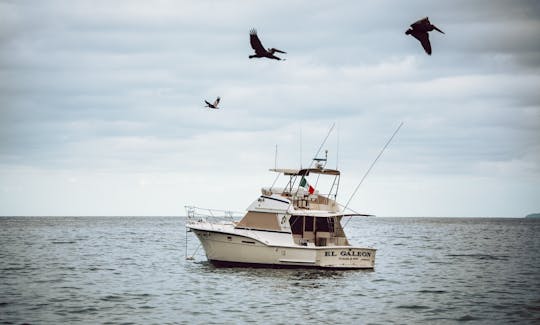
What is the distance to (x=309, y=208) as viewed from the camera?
34.3 meters

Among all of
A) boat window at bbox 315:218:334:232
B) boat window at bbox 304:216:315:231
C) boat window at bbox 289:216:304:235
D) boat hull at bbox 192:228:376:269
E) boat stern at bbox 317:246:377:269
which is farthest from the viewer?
boat window at bbox 315:218:334:232

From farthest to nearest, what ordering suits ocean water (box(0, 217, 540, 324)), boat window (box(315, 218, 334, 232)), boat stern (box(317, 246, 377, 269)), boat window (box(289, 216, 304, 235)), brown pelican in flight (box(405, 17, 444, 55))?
boat window (box(315, 218, 334, 232))
boat window (box(289, 216, 304, 235))
boat stern (box(317, 246, 377, 269))
ocean water (box(0, 217, 540, 324))
brown pelican in flight (box(405, 17, 444, 55))

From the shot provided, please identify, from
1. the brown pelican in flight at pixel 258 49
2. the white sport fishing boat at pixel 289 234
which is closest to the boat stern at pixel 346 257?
the white sport fishing boat at pixel 289 234

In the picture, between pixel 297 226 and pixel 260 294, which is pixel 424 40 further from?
pixel 297 226

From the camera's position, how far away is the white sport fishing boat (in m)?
31.9

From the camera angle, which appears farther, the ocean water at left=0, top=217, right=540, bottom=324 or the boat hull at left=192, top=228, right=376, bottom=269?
the boat hull at left=192, top=228, right=376, bottom=269

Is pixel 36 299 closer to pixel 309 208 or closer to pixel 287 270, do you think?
pixel 287 270

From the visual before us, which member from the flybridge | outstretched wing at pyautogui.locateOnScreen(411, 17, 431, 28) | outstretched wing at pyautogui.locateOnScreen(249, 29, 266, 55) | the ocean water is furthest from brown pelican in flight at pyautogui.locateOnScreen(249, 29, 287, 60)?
the flybridge

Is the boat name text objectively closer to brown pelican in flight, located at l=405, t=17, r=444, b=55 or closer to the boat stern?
the boat stern

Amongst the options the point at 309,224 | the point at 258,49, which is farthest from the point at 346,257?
the point at 258,49

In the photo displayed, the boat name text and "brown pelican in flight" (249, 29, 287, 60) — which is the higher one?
"brown pelican in flight" (249, 29, 287, 60)

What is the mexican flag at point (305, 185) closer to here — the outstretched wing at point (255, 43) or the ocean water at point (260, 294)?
the ocean water at point (260, 294)

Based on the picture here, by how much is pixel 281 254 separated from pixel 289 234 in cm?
136

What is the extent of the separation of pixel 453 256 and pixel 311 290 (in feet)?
86.2
